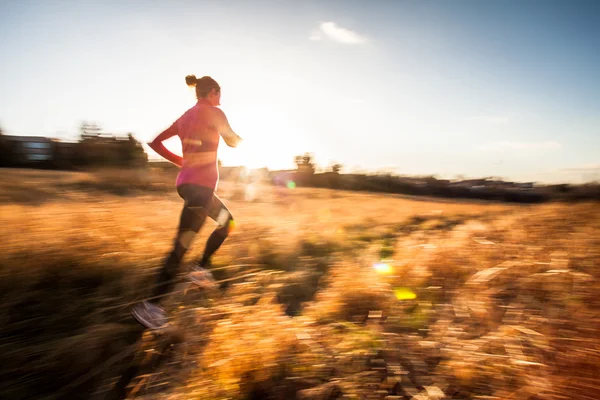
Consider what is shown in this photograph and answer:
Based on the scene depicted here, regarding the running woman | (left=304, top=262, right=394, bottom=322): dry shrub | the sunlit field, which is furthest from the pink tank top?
(left=304, top=262, right=394, bottom=322): dry shrub

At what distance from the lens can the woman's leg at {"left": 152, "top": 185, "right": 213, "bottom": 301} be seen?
9.48ft

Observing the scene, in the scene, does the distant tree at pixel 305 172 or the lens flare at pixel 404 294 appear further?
the distant tree at pixel 305 172

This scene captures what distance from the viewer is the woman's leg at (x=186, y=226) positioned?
2889 millimetres

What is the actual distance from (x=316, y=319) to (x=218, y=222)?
131cm

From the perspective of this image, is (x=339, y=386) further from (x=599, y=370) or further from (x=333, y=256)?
(x=333, y=256)

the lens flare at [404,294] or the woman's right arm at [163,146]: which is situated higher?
the woman's right arm at [163,146]

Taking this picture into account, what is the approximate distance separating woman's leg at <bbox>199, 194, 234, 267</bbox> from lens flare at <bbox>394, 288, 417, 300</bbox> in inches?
59.6

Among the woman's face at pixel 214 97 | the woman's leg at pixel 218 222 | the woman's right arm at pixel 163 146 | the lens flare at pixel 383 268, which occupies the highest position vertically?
the woman's face at pixel 214 97

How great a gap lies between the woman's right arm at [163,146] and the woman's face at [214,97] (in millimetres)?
333

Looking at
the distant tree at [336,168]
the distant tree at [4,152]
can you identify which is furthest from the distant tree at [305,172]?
the distant tree at [4,152]

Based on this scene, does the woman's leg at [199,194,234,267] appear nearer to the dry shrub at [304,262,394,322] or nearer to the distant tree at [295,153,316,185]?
the dry shrub at [304,262,394,322]

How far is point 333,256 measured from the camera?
455 cm

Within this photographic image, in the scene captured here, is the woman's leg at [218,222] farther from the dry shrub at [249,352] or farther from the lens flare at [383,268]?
the lens flare at [383,268]

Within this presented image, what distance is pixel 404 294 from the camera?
8.57 ft
